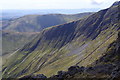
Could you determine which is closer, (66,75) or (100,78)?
(100,78)

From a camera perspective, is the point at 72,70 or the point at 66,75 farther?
the point at 72,70

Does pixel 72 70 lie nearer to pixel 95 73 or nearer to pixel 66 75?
pixel 66 75

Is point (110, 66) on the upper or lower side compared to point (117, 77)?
upper

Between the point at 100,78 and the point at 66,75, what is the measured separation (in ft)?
54.8

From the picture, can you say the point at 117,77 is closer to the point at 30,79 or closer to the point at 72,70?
the point at 72,70

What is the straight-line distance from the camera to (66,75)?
220ft

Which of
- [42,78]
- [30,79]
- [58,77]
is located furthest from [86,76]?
[30,79]

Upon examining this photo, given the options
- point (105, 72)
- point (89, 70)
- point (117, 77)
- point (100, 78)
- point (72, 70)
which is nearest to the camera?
point (117, 77)

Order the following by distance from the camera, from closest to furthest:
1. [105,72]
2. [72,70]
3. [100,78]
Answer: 1. [100,78]
2. [105,72]
3. [72,70]

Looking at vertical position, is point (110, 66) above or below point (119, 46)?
below

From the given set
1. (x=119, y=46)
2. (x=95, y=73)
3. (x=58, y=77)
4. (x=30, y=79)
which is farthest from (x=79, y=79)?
(x=119, y=46)

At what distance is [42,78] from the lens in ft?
228

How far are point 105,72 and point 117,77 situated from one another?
10.4 m

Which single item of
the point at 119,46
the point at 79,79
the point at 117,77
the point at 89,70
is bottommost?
the point at 117,77
